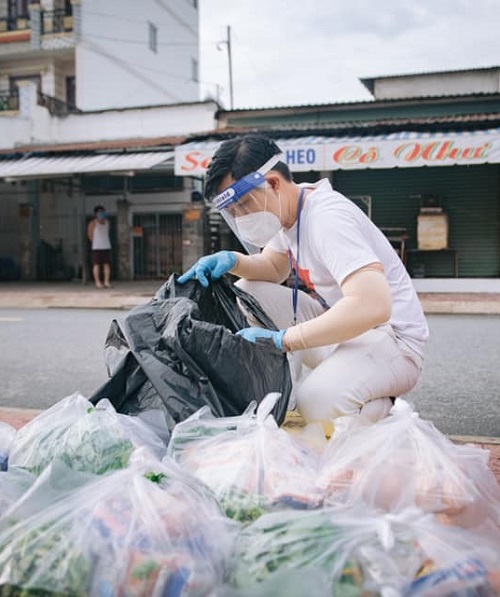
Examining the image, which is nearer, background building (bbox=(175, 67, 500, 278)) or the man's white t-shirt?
the man's white t-shirt

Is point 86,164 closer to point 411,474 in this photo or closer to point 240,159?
point 240,159

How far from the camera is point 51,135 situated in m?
19.5

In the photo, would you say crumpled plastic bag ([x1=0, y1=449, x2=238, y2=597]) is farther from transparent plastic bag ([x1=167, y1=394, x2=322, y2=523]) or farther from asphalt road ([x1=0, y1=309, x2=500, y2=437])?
asphalt road ([x1=0, y1=309, x2=500, y2=437])

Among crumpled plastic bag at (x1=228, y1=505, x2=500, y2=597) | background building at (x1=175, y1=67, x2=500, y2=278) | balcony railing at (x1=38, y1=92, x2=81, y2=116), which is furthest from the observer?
balcony railing at (x1=38, y1=92, x2=81, y2=116)

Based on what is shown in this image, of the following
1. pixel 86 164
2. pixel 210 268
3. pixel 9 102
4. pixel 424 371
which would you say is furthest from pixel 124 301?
pixel 9 102

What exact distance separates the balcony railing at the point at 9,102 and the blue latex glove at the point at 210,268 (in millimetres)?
19885

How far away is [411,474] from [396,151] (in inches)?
425

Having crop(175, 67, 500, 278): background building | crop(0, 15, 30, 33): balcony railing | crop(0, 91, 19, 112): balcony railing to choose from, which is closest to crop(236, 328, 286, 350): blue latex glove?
crop(175, 67, 500, 278): background building

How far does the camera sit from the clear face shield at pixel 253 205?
8.07 ft

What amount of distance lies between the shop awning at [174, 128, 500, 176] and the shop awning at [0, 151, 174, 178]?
1.76 meters

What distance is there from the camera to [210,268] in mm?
2875

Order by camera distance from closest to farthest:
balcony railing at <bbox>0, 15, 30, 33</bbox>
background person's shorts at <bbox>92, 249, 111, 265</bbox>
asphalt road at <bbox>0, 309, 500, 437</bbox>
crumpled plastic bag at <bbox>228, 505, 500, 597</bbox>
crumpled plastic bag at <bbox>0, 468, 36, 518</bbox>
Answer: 1. crumpled plastic bag at <bbox>228, 505, 500, 597</bbox>
2. crumpled plastic bag at <bbox>0, 468, 36, 518</bbox>
3. asphalt road at <bbox>0, 309, 500, 437</bbox>
4. background person's shorts at <bbox>92, 249, 111, 265</bbox>
5. balcony railing at <bbox>0, 15, 30, 33</bbox>

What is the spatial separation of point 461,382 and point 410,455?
3301 millimetres

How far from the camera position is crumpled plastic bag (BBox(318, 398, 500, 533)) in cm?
163
